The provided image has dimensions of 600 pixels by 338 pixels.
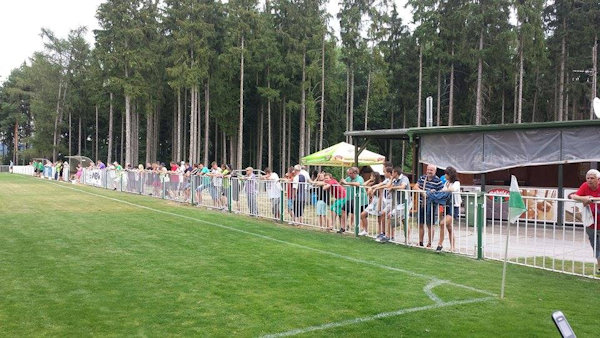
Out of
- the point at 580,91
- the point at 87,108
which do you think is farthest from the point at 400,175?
the point at 87,108

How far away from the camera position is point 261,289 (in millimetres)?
5996

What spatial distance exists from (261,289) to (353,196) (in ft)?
18.1

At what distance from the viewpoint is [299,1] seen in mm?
39594

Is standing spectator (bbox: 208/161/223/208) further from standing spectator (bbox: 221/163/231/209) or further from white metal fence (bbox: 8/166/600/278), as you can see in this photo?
standing spectator (bbox: 221/163/231/209)

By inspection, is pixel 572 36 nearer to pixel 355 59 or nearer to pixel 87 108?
pixel 355 59

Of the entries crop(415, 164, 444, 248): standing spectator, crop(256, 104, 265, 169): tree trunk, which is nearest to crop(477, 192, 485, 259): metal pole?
crop(415, 164, 444, 248): standing spectator

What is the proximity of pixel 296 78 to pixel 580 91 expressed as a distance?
70.1 ft

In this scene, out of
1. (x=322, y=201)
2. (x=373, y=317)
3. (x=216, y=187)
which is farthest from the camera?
(x=216, y=187)

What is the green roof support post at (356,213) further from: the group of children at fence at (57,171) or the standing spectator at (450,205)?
the group of children at fence at (57,171)

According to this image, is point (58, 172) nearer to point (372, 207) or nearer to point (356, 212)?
point (356, 212)

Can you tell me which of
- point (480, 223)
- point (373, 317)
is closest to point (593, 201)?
point (480, 223)

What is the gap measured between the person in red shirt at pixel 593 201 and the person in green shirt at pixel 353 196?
4.47m

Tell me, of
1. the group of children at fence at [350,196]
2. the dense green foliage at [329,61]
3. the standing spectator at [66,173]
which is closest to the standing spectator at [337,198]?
the group of children at fence at [350,196]

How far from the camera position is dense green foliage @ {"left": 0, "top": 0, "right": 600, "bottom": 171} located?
34531 mm
